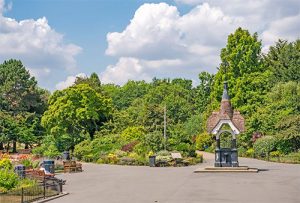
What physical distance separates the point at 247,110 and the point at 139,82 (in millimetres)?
73499

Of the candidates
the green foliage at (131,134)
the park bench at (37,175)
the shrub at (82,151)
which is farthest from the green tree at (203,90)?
the park bench at (37,175)

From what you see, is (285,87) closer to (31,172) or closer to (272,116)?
(272,116)

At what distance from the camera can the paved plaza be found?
71.9 feet

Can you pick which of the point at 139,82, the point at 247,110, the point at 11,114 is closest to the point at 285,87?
the point at 247,110

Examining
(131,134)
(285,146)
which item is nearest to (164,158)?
(131,134)

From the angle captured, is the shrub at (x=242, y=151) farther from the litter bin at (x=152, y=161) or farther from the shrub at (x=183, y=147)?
the litter bin at (x=152, y=161)

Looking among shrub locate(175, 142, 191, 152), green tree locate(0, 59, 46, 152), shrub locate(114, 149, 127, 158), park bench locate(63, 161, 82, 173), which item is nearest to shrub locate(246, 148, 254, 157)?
shrub locate(175, 142, 191, 152)

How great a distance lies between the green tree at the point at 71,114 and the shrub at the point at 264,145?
20215 millimetres

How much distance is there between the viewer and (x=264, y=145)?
56.4 metres

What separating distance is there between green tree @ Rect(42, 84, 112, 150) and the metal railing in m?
37.1

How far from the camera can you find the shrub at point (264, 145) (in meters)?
55.7

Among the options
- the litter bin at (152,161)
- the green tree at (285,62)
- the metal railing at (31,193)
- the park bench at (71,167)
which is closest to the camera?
the metal railing at (31,193)

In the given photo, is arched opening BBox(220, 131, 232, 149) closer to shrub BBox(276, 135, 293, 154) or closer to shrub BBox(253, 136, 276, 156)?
shrub BBox(253, 136, 276, 156)

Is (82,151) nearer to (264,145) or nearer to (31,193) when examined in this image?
(264,145)
